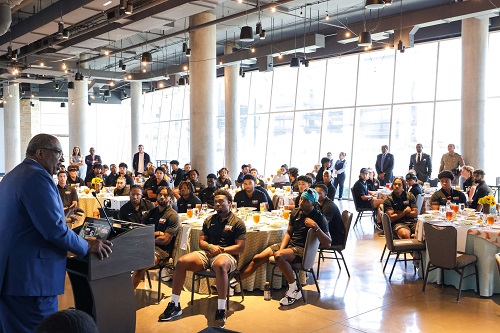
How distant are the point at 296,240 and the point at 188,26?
10.1m

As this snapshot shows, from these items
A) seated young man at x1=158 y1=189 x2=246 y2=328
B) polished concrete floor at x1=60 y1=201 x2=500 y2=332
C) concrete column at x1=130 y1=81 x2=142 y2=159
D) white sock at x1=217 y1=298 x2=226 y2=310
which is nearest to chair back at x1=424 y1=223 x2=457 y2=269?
polished concrete floor at x1=60 y1=201 x2=500 y2=332

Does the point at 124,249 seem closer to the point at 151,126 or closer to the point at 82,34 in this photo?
the point at 82,34

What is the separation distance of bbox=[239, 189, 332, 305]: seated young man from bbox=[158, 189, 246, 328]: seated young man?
1.32 ft

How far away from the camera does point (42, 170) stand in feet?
9.70

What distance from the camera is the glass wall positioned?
14797mm

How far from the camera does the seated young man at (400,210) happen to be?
762 centimetres

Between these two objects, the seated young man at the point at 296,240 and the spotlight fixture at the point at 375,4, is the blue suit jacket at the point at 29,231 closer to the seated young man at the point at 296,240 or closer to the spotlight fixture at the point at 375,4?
the seated young man at the point at 296,240

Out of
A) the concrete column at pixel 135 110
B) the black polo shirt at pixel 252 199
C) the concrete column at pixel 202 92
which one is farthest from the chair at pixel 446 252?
the concrete column at pixel 135 110

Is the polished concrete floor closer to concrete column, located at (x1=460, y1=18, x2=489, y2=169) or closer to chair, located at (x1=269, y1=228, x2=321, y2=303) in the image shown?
chair, located at (x1=269, y1=228, x2=321, y2=303)

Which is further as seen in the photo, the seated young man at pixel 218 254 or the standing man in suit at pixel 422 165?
the standing man in suit at pixel 422 165

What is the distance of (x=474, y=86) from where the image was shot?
41.2 ft

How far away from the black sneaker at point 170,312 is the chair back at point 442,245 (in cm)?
295

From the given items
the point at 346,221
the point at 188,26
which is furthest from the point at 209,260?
the point at 188,26

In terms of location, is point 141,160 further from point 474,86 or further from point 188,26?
point 474,86
